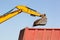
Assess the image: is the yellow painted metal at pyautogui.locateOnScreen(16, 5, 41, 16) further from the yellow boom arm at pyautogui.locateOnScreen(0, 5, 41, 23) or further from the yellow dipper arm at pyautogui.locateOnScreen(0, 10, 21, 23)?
the yellow dipper arm at pyautogui.locateOnScreen(0, 10, 21, 23)

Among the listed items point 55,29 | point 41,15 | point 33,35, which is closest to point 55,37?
point 55,29

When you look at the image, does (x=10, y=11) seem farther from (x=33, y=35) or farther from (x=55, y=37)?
(x=55, y=37)

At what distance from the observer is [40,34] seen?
487 inches

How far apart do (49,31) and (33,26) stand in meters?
1.48

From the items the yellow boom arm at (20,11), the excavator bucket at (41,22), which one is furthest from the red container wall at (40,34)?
the yellow boom arm at (20,11)

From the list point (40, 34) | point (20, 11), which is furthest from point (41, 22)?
point (20, 11)

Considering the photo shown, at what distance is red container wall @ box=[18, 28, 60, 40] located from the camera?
1216 centimetres

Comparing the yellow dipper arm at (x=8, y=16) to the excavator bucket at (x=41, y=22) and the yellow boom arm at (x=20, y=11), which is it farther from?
the excavator bucket at (x=41, y=22)

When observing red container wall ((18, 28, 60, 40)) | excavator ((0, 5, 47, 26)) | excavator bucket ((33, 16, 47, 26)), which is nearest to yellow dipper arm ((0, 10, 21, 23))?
excavator ((0, 5, 47, 26))

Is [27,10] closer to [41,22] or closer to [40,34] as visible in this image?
[41,22]

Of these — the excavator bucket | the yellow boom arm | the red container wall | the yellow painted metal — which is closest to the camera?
the red container wall

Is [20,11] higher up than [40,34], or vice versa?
[20,11]

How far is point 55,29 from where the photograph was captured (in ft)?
40.0

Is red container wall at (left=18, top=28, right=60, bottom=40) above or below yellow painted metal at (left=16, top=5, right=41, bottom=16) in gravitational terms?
below
